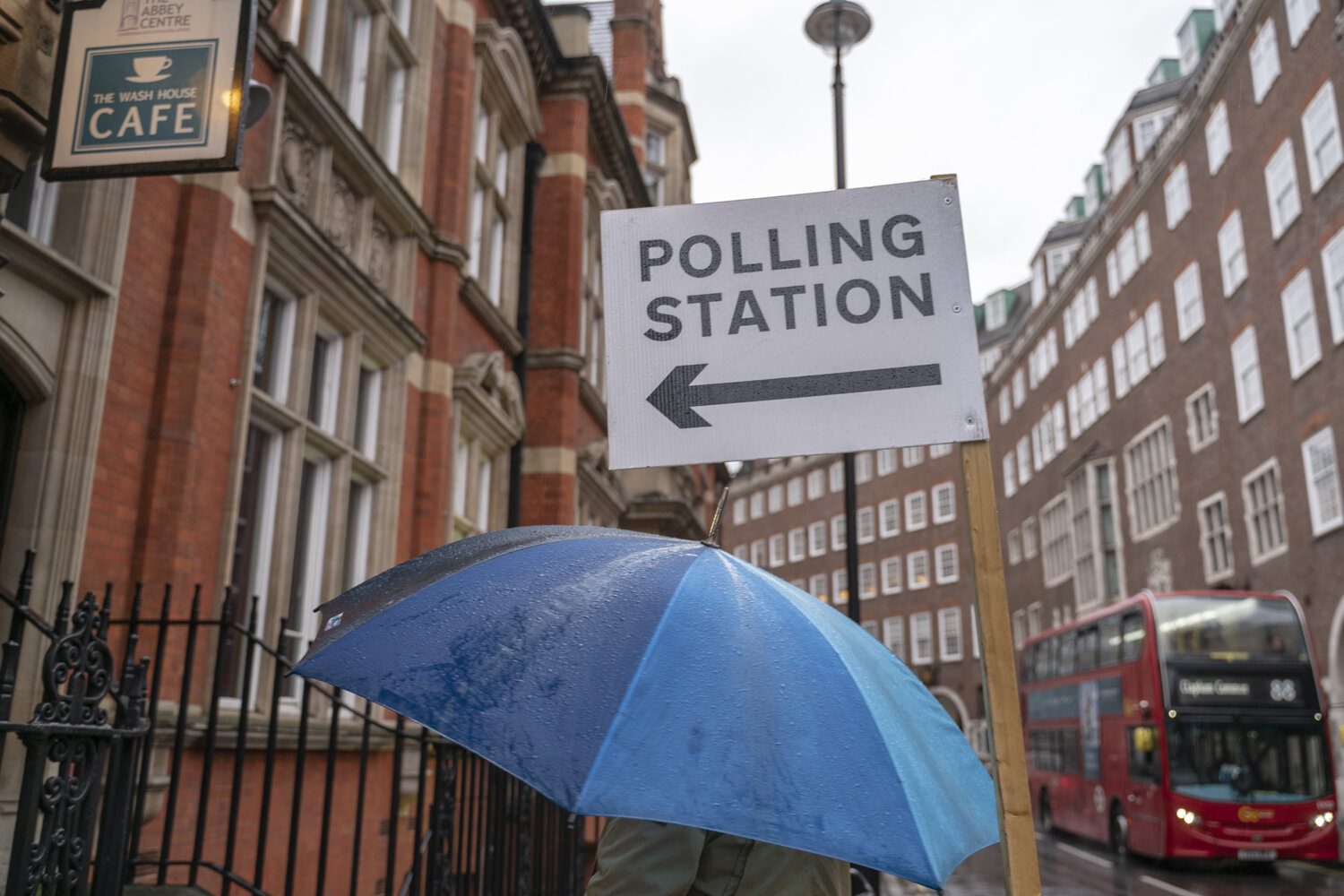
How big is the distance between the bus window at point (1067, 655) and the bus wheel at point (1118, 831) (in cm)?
308

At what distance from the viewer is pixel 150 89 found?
15.3 ft

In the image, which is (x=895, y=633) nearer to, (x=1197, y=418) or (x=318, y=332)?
(x=1197, y=418)

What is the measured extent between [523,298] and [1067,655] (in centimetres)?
1380

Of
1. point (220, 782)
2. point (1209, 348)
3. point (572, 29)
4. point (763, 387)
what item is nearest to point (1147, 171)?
point (1209, 348)

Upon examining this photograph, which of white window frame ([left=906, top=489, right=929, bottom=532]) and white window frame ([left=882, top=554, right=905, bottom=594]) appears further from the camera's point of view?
white window frame ([left=882, top=554, right=905, bottom=594])

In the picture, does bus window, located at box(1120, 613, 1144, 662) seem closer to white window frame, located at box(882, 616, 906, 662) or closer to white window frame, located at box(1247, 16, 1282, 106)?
white window frame, located at box(1247, 16, 1282, 106)

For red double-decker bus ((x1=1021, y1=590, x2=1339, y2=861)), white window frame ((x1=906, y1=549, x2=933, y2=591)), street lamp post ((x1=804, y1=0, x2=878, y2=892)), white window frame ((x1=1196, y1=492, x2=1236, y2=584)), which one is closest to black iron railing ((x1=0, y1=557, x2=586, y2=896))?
street lamp post ((x1=804, y1=0, x2=878, y2=892))

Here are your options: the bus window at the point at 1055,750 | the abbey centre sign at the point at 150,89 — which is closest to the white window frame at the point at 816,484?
the bus window at the point at 1055,750

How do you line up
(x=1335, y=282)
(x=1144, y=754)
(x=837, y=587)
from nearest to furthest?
(x=1144, y=754), (x=1335, y=282), (x=837, y=587)

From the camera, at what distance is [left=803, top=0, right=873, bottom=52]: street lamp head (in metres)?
9.23

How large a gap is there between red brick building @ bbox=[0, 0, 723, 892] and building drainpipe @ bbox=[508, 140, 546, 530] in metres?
0.04

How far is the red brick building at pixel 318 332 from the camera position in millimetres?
5969

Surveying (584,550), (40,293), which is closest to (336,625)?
(584,550)

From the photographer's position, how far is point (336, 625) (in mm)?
2668
